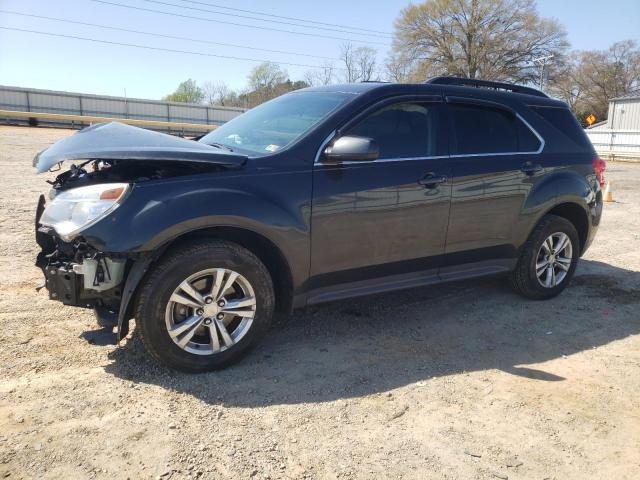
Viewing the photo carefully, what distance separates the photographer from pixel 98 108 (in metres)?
40.7

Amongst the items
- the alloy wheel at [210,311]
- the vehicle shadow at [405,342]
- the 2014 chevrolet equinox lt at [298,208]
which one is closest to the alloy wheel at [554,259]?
the 2014 chevrolet equinox lt at [298,208]

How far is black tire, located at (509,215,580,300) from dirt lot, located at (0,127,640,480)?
8.6 inches

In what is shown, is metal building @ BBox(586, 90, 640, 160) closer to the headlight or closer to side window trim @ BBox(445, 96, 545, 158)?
side window trim @ BBox(445, 96, 545, 158)

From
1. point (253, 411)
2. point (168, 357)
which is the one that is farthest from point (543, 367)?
point (168, 357)

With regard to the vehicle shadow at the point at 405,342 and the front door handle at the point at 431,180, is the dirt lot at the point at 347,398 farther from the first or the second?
the front door handle at the point at 431,180

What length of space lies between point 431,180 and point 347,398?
179 centimetres

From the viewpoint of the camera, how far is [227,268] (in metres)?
3.30

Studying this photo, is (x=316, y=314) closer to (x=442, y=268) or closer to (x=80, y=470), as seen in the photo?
(x=442, y=268)

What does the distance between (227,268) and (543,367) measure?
2.33m

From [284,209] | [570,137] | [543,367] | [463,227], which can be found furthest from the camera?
[570,137]

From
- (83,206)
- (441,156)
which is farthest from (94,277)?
(441,156)

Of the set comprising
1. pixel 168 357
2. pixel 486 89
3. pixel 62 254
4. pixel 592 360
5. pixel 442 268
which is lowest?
pixel 592 360

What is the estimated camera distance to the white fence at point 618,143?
31703 millimetres

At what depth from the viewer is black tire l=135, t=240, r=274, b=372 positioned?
315 cm
